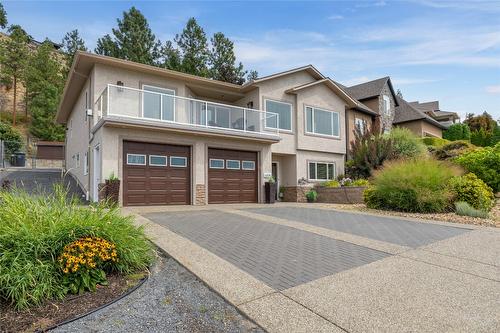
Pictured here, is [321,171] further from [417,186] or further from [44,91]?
[44,91]

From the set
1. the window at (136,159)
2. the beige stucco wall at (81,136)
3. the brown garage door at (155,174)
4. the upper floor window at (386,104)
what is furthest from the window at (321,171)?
the beige stucco wall at (81,136)

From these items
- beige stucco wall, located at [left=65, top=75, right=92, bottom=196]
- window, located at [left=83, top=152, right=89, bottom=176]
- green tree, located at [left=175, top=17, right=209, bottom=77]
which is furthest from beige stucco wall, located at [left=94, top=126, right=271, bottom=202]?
green tree, located at [left=175, top=17, right=209, bottom=77]

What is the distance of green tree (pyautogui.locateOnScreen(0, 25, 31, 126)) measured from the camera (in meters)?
37.0

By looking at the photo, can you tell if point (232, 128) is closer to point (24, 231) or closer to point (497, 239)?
point (497, 239)

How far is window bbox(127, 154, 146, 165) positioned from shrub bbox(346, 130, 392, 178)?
11.5m

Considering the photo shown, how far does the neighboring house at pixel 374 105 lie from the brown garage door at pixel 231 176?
28.0ft

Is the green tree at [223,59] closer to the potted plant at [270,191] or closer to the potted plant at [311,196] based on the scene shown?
the potted plant at [311,196]

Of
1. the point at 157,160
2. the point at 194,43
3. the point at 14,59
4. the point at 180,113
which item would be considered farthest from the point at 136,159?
the point at 14,59

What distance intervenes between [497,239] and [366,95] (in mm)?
20744

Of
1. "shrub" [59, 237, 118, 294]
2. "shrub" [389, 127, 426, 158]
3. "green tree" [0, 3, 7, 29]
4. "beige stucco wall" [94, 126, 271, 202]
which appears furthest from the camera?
"green tree" [0, 3, 7, 29]

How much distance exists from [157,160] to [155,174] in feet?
1.87

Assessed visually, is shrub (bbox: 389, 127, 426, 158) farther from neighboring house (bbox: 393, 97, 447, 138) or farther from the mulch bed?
the mulch bed

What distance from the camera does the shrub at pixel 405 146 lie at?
59.6 feet

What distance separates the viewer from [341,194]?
16.8 m
